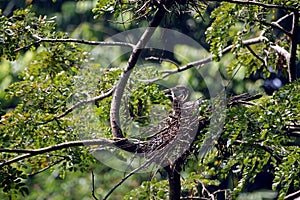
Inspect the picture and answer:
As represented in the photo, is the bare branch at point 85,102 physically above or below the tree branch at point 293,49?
below

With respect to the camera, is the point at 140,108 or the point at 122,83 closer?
the point at 122,83

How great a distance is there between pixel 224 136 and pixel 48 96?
0.67 meters

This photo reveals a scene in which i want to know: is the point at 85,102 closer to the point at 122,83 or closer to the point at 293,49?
the point at 122,83

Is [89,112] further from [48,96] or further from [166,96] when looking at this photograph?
[166,96]

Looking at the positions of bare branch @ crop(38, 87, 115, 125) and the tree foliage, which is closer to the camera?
the tree foliage

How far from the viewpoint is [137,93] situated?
229 centimetres

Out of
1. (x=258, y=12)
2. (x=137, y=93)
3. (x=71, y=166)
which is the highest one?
(x=258, y=12)

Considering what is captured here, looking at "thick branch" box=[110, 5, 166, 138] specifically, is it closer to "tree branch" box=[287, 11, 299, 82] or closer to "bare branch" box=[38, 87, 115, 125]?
"bare branch" box=[38, 87, 115, 125]

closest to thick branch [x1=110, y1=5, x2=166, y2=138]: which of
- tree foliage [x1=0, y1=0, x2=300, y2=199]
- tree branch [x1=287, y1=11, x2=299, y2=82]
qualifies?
tree foliage [x1=0, y1=0, x2=300, y2=199]

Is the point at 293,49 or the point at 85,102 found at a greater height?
the point at 293,49

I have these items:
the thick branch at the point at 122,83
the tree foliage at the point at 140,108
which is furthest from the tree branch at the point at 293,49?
the thick branch at the point at 122,83

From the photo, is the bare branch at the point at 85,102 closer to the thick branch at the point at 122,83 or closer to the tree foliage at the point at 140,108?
the tree foliage at the point at 140,108

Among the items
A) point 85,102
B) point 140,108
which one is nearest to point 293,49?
point 140,108

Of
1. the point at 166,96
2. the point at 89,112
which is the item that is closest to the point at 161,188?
the point at 166,96
